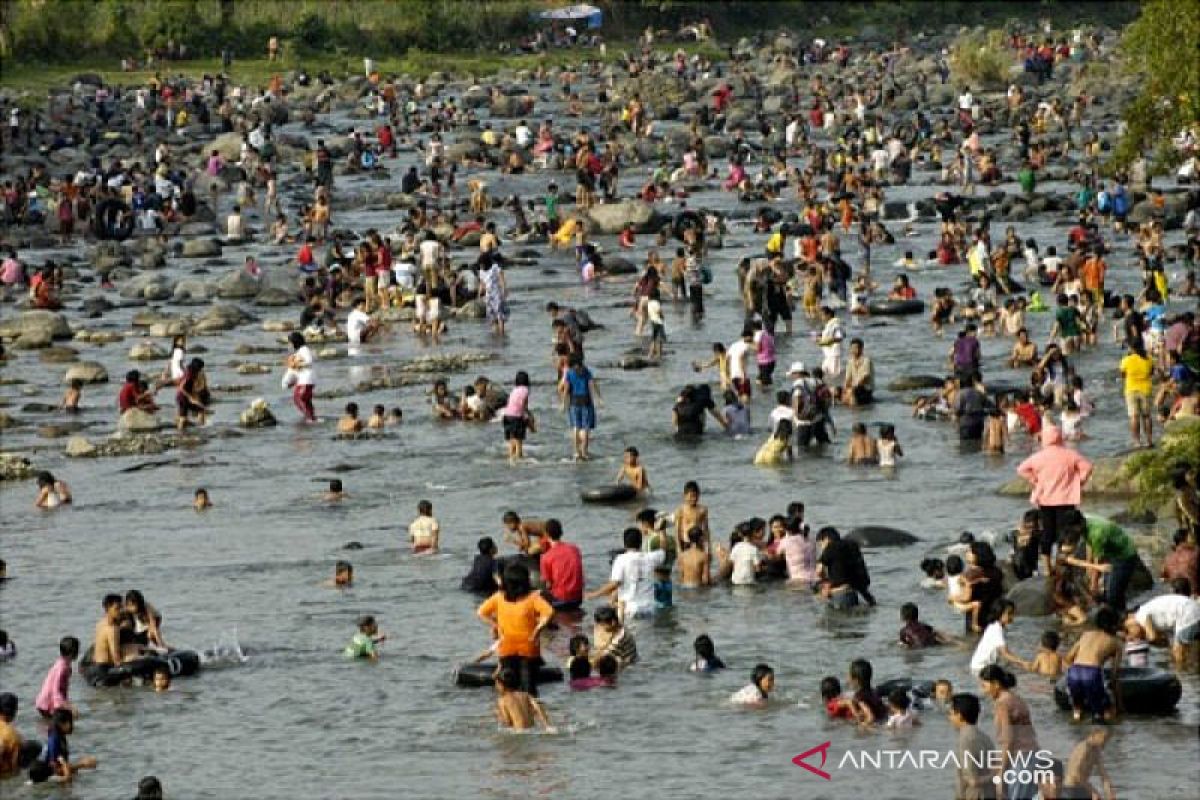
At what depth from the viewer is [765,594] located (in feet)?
81.0

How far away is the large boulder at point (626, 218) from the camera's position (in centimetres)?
5706

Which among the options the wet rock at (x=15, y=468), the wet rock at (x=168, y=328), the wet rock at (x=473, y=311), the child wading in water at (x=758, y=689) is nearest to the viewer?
the child wading in water at (x=758, y=689)

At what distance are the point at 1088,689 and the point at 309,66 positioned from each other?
267 feet

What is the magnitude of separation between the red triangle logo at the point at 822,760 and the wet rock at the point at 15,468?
17270 mm

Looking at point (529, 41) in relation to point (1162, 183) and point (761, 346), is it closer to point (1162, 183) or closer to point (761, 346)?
point (1162, 183)

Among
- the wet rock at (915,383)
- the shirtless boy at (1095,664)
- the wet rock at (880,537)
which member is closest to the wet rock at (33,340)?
the wet rock at (915,383)

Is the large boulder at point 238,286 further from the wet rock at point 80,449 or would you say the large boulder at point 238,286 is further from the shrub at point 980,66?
the shrub at point 980,66

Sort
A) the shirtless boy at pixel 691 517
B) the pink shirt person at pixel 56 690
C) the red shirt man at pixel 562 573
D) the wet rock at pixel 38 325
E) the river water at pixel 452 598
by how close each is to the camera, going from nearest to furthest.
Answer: the river water at pixel 452 598, the pink shirt person at pixel 56 690, the red shirt man at pixel 562 573, the shirtless boy at pixel 691 517, the wet rock at pixel 38 325

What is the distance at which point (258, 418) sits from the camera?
36.8 meters

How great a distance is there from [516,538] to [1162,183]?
36.8 meters

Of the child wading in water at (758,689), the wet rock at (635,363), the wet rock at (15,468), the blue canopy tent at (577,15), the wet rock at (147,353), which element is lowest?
the wet rock at (15,468)

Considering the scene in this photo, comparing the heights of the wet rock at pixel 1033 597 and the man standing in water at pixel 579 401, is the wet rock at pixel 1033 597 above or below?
below

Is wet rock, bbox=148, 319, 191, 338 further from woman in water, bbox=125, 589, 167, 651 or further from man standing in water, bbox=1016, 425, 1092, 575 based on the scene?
man standing in water, bbox=1016, 425, 1092, 575

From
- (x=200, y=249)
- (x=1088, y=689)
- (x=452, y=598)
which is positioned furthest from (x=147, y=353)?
(x=1088, y=689)
